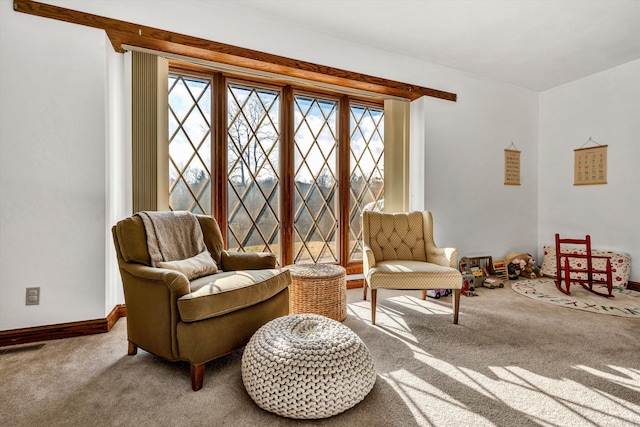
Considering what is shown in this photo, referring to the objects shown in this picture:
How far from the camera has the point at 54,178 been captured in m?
2.08

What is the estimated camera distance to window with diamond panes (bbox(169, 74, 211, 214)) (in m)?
2.77

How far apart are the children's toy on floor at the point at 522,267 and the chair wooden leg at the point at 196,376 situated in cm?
362

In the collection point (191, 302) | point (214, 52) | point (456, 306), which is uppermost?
point (214, 52)

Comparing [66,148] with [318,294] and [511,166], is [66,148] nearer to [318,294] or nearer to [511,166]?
[318,294]

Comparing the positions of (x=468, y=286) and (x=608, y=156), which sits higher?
(x=608, y=156)

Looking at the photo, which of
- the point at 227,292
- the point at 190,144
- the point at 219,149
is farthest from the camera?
the point at 219,149

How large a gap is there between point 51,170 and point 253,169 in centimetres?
151

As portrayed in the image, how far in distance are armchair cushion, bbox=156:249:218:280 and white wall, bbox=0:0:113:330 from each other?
73cm

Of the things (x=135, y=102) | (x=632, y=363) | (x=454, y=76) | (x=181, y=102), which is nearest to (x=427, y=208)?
(x=454, y=76)

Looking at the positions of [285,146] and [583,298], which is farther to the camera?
[285,146]

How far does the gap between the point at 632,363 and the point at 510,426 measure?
1.10 m

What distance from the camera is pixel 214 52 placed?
2.54 metres

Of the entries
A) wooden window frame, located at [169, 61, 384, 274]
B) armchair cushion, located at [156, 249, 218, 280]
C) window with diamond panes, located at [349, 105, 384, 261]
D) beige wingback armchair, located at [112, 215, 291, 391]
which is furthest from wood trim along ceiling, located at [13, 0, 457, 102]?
armchair cushion, located at [156, 249, 218, 280]

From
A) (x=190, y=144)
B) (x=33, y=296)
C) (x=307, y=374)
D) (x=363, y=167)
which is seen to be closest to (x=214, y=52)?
(x=190, y=144)
